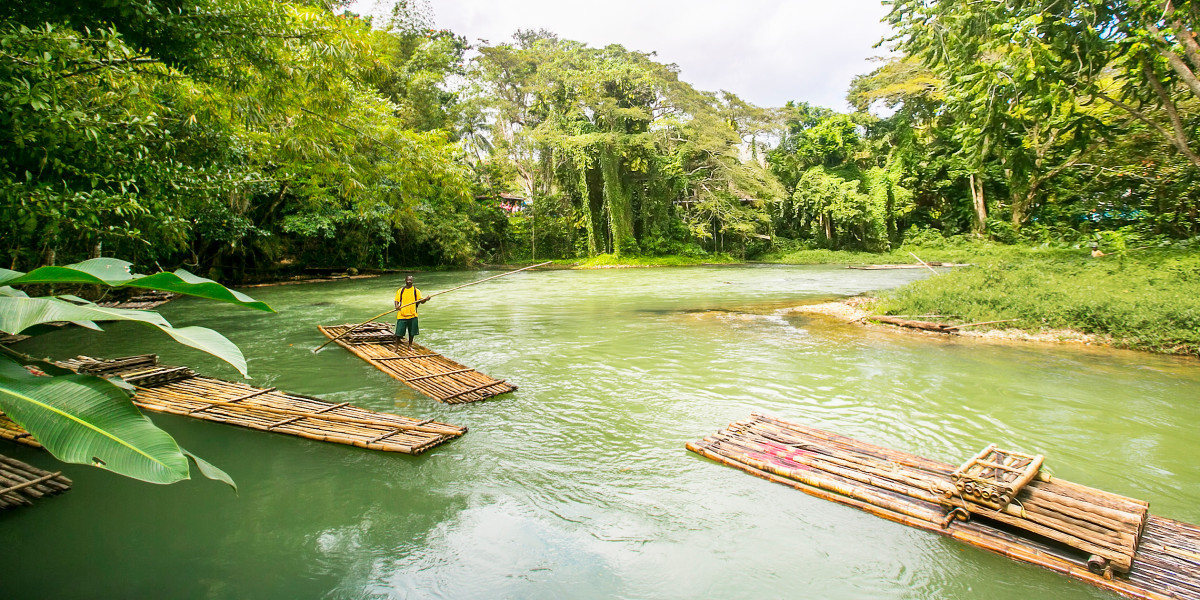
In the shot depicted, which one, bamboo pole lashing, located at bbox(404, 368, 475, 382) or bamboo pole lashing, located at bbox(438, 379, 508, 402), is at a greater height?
bamboo pole lashing, located at bbox(404, 368, 475, 382)

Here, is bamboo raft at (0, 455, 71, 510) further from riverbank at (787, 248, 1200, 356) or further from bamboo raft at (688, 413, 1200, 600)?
riverbank at (787, 248, 1200, 356)

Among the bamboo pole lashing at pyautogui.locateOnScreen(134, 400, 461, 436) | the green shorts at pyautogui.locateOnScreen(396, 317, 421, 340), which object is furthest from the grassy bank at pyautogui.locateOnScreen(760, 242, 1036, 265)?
the bamboo pole lashing at pyautogui.locateOnScreen(134, 400, 461, 436)

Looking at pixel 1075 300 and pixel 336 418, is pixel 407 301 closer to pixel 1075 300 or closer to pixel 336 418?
pixel 336 418

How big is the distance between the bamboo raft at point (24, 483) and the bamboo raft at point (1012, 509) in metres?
4.95

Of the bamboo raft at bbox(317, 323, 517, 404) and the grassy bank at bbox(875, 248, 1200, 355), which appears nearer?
the bamboo raft at bbox(317, 323, 517, 404)

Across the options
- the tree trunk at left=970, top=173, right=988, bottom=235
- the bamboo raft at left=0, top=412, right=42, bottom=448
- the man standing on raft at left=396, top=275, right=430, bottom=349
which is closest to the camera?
the bamboo raft at left=0, top=412, right=42, bottom=448

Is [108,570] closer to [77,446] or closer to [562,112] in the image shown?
[77,446]

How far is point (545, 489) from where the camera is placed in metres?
4.48

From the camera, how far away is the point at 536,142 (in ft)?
96.1

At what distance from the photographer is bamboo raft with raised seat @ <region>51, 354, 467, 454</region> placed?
4.96m

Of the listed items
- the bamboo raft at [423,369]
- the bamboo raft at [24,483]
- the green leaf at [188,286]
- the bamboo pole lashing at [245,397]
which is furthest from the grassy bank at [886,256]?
the green leaf at [188,286]

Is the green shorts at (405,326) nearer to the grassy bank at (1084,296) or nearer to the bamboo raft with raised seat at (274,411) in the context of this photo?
the bamboo raft with raised seat at (274,411)

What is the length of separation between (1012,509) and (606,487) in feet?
8.59

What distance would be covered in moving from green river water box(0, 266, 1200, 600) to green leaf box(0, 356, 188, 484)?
1843 millimetres
